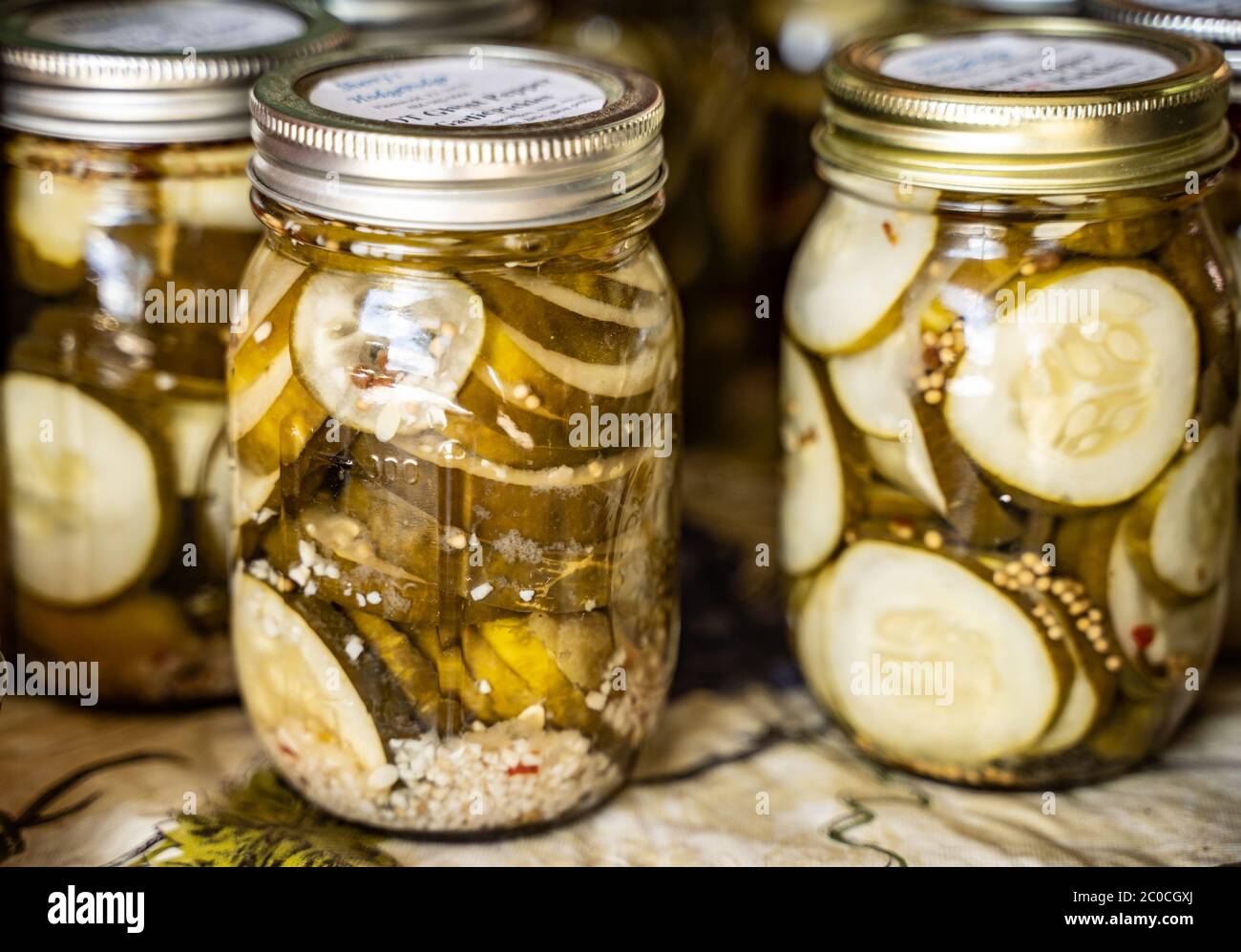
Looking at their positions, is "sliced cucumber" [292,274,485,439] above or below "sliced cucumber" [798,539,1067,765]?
above

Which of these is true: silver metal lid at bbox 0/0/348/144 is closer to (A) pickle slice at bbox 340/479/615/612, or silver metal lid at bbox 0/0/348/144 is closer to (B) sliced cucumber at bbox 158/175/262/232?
(B) sliced cucumber at bbox 158/175/262/232

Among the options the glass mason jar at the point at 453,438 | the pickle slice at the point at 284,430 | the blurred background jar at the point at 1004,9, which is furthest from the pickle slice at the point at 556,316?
the blurred background jar at the point at 1004,9

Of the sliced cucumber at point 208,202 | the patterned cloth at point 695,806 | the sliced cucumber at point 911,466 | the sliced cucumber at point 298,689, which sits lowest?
the patterned cloth at point 695,806

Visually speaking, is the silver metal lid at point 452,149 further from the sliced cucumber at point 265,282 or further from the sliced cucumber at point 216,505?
the sliced cucumber at point 216,505

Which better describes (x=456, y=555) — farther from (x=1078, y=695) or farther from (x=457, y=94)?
(x=1078, y=695)

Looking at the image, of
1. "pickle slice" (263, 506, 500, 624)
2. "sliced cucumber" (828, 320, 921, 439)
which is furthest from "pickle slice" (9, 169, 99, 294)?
"sliced cucumber" (828, 320, 921, 439)
